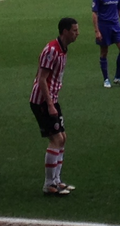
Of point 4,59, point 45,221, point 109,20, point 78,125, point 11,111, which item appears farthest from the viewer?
point 4,59

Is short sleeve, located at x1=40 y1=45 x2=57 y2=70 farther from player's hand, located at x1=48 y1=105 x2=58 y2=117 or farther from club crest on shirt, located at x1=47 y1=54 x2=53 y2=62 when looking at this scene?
player's hand, located at x1=48 y1=105 x2=58 y2=117

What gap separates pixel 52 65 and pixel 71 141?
2.52 metres

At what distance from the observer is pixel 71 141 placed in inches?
360

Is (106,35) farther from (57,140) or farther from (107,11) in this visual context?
(57,140)

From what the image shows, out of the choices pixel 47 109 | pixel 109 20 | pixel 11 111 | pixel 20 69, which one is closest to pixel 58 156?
pixel 47 109

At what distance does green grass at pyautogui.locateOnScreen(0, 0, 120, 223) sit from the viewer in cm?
677

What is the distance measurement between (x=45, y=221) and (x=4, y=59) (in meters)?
10.0

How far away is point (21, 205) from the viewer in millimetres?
6785

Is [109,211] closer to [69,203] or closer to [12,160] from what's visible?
[69,203]

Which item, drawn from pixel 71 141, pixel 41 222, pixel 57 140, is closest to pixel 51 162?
pixel 57 140

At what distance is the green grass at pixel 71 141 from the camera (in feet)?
22.2

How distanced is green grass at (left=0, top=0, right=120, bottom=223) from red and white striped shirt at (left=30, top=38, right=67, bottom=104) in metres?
1.05

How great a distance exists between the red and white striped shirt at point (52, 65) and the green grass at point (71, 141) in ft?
3.45

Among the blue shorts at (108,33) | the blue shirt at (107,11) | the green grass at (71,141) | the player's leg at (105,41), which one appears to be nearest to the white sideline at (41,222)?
the green grass at (71,141)
